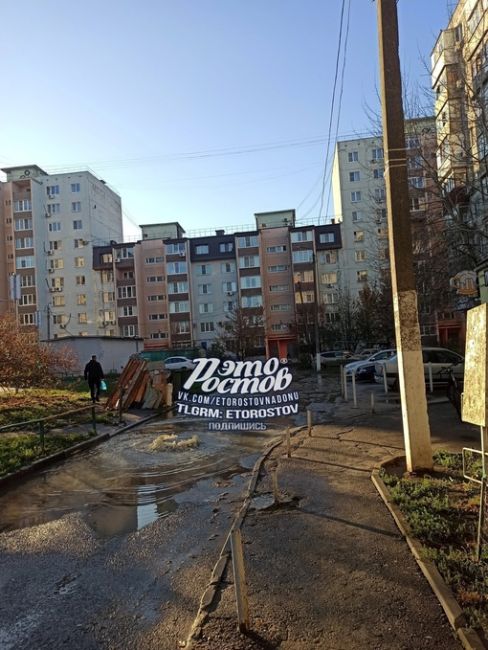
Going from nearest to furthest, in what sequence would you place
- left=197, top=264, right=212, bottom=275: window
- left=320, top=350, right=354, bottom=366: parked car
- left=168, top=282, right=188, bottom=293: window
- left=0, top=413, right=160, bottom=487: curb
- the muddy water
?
1. the muddy water
2. left=0, top=413, right=160, bottom=487: curb
3. left=320, top=350, right=354, bottom=366: parked car
4. left=168, top=282, right=188, bottom=293: window
5. left=197, top=264, right=212, bottom=275: window

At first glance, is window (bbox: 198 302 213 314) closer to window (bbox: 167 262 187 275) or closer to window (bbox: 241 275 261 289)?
window (bbox: 167 262 187 275)

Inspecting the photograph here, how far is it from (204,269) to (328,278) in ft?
55.3

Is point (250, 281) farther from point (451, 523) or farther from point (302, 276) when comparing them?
point (451, 523)

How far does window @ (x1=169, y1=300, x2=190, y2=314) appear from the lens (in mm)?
69562

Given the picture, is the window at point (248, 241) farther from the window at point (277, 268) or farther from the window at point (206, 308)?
the window at point (206, 308)

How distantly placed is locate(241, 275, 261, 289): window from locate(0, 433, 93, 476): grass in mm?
55898

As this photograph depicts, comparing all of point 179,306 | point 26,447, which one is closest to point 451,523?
point 26,447

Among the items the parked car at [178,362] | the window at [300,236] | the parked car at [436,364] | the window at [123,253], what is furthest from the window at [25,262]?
the parked car at [436,364]

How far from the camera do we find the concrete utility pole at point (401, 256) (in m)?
7.29

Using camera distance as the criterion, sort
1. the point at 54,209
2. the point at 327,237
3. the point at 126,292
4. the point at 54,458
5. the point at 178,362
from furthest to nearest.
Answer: the point at 54,209 < the point at 126,292 < the point at 327,237 < the point at 178,362 < the point at 54,458

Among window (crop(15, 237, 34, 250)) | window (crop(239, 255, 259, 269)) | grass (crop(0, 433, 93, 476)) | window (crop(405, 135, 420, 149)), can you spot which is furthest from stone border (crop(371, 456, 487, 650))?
window (crop(15, 237, 34, 250))

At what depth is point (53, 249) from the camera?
7519cm

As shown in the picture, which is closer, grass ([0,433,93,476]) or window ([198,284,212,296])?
grass ([0,433,93,476])

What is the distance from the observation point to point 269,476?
820cm
